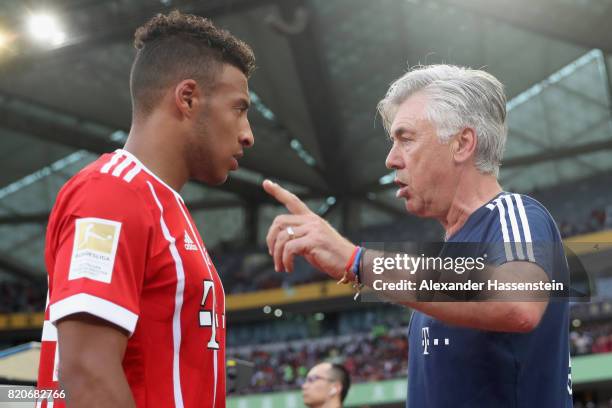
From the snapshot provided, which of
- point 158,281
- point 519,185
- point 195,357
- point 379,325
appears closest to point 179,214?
point 158,281

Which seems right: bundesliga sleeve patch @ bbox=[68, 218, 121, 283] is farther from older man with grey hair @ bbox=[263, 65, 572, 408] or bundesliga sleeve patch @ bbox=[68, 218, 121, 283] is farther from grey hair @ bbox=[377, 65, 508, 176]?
grey hair @ bbox=[377, 65, 508, 176]

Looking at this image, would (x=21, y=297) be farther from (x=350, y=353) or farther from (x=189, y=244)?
(x=189, y=244)

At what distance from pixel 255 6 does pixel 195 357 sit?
21.2m

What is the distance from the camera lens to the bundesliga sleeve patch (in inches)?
73.0

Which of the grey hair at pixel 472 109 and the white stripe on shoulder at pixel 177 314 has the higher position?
the grey hair at pixel 472 109

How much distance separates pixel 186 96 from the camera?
2.29 m

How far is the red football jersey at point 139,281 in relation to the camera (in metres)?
1.86

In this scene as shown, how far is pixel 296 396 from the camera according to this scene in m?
20.0

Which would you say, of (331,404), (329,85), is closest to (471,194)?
(331,404)

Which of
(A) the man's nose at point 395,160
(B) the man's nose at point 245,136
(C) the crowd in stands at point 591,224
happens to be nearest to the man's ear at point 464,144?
(A) the man's nose at point 395,160

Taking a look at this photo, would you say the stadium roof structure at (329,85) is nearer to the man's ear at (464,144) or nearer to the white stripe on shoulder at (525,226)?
the man's ear at (464,144)

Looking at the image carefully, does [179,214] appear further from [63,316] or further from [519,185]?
[519,185]

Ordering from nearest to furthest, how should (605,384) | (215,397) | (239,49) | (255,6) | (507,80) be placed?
(215,397) < (239,49) < (605,384) < (255,6) < (507,80)

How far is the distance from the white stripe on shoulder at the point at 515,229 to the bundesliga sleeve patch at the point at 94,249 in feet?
3.66
